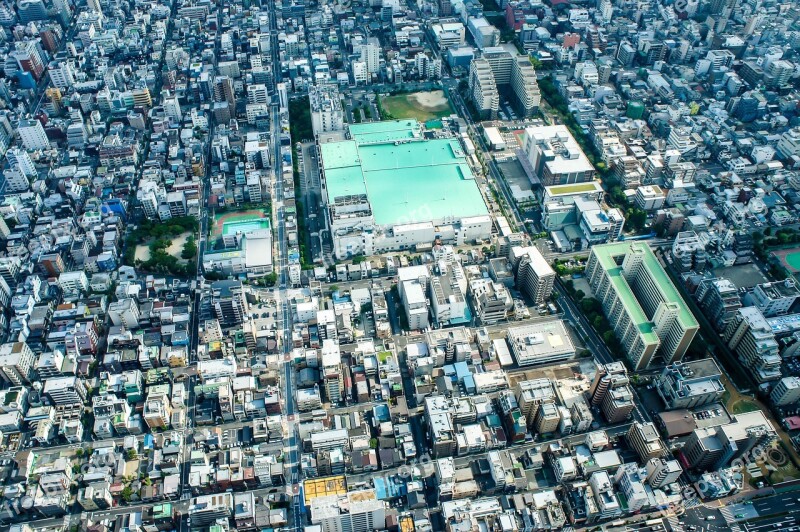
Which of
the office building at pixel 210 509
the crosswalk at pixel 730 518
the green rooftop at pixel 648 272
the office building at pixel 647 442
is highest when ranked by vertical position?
the green rooftop at pixel 648 272

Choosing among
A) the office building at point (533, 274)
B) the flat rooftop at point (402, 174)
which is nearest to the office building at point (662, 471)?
the office building at point (533, 274)

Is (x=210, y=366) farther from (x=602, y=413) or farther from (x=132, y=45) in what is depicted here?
(x=132, y=45)

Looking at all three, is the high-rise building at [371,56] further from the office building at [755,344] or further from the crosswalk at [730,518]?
the crosswalk at [730,518]

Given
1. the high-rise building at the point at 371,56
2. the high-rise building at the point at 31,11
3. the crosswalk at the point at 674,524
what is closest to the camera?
the crosswalk at the point at 674,524

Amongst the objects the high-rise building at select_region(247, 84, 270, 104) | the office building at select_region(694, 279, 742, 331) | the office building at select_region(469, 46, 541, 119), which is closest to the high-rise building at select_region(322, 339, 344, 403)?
the office building at select_region(694, 279, 742, 331)

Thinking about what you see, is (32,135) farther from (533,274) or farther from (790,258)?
(790,258)

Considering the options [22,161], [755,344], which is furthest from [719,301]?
[22,161]

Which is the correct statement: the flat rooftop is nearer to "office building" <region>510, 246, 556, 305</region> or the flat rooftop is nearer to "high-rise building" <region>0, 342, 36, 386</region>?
"office building" <region>510, 246, 556, 305</region>
